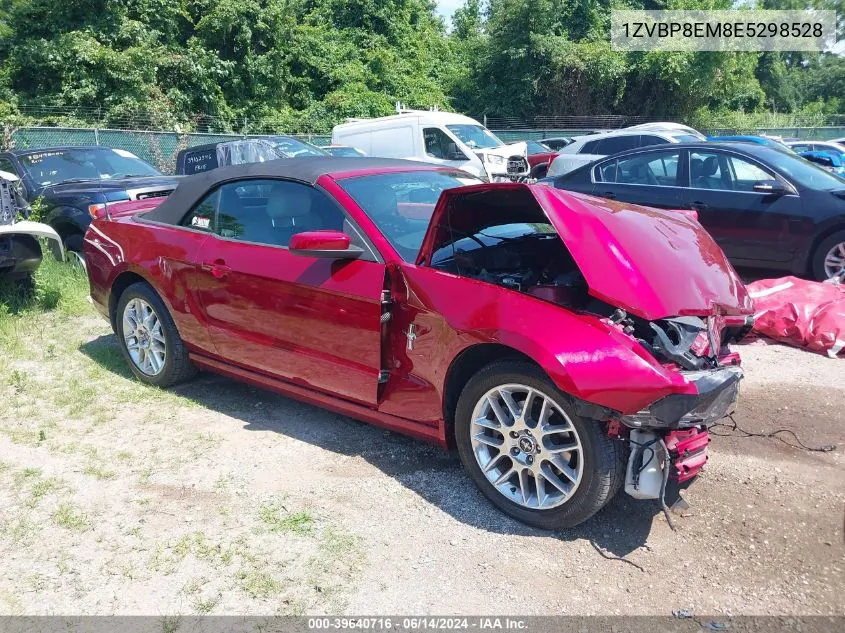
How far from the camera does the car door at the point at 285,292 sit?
12.7 feet

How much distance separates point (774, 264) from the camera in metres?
7.61

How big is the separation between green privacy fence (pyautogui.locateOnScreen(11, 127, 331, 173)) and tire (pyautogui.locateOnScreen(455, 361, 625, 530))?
13.6 meters

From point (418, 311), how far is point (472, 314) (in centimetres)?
36

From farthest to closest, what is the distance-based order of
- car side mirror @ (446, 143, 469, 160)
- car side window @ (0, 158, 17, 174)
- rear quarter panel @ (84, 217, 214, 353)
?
1. car side mirror @ (446, 143, 469, 160)
2. car side window @ (0, 158, 17, 174)
3. rear quarter panel @ (84, 217, 214, 353)

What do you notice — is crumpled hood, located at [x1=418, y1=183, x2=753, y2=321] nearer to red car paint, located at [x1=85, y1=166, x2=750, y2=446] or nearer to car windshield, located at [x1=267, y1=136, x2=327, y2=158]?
red car paint, located at [x1=85, y1=166, x2=750, y2=446]

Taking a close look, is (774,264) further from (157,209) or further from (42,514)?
(42,514)

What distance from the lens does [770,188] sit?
7578mm

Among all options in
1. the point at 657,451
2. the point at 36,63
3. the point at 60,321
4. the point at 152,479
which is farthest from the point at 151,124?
the point at 657,451

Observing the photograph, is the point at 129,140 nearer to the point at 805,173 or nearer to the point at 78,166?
the point at 78,166

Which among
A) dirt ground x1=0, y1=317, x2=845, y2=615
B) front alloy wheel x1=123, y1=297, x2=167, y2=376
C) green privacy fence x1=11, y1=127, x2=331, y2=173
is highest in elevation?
green privacy fence x1=11, y1=127, x2=331, y2=173

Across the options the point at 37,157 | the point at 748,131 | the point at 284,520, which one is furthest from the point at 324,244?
the point at 748,131

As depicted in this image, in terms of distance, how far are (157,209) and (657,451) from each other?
154 inches

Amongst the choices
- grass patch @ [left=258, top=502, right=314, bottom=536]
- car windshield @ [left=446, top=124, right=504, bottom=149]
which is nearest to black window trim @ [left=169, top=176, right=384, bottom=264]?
grass patch @ [left=258, top=502, right=314, bottom=536]

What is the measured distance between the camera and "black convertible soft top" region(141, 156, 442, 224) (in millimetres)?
4398
